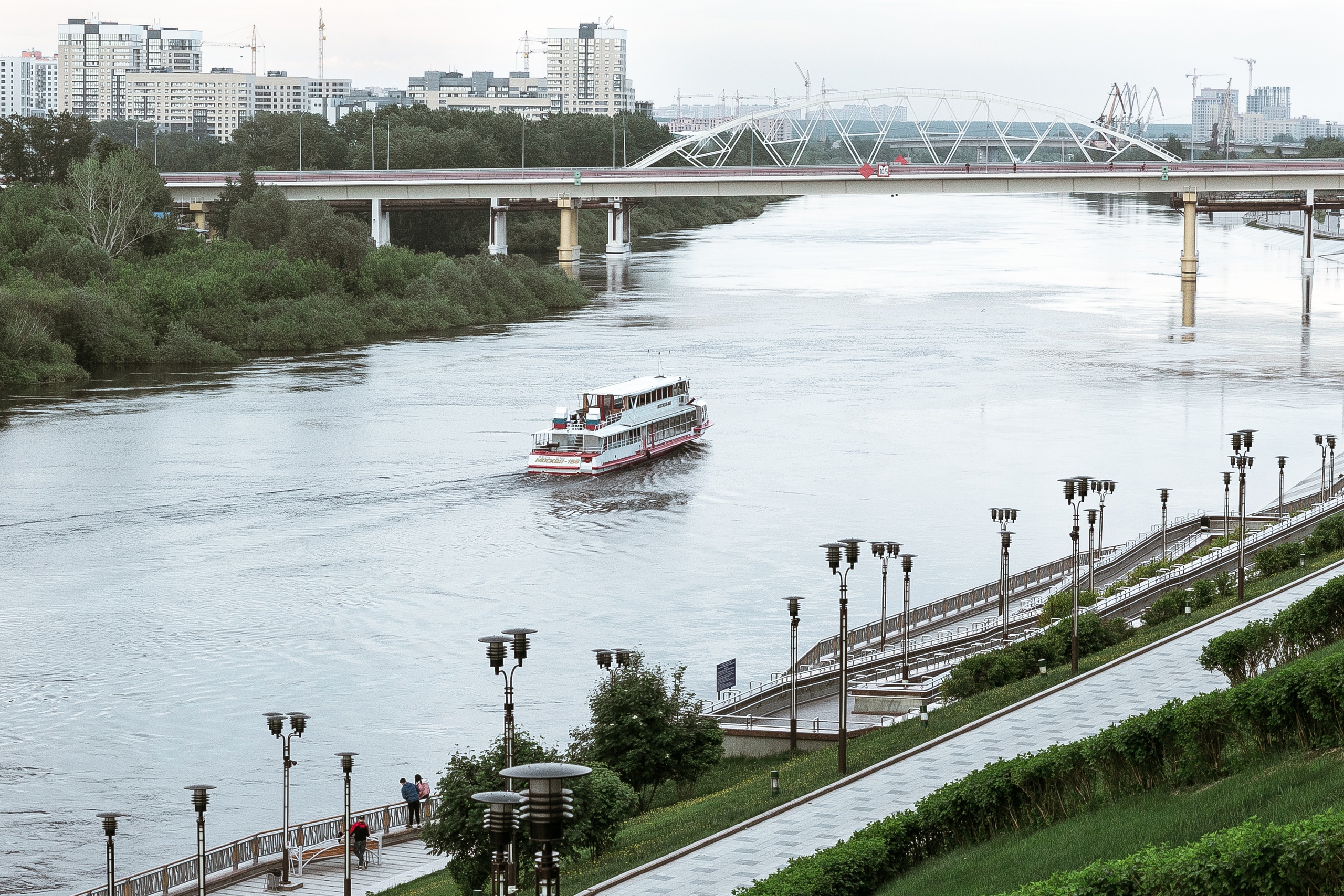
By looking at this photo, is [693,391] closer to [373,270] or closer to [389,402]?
[389,402]

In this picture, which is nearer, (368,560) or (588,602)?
(588,602)

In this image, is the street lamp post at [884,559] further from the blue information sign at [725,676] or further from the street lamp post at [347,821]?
the street lamp post at [347,821]

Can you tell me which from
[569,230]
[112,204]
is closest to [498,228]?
[569,230]

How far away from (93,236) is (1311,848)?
80.9 meters

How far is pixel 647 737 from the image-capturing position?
23656 millimetres

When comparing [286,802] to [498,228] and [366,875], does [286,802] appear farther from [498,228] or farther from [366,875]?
[498,228]

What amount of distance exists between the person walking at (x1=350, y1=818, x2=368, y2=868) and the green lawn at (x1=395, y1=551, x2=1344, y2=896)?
1054mm

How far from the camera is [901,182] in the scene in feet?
340

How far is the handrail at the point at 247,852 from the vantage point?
20.6 m

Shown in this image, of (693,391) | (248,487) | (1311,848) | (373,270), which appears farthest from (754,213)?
(1311,848)

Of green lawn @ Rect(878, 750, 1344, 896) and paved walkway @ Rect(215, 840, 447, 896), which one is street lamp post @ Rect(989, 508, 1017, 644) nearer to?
paved walkway @ Rect(215, 840, 447, 896)

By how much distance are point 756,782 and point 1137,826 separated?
875 cm

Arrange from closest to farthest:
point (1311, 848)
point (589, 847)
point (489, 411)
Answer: point (1311, 848), point (589, 847), point (489, 411)

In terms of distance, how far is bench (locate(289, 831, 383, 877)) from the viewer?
71.5 feet
